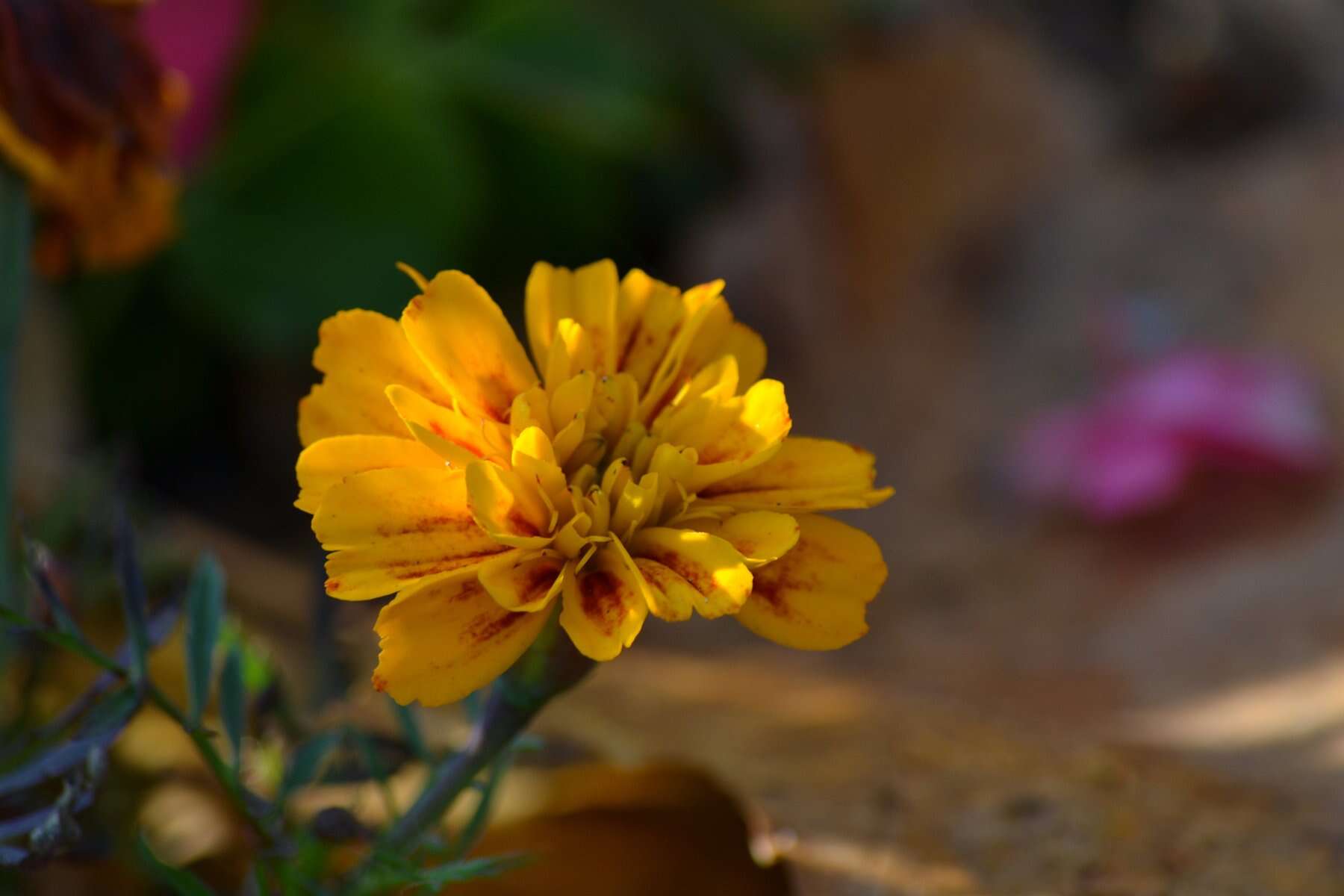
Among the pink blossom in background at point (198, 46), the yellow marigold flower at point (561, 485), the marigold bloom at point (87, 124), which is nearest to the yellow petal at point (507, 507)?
the yellow marigold flower at point (561, 485)

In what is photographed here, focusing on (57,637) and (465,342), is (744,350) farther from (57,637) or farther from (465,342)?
(57,637)

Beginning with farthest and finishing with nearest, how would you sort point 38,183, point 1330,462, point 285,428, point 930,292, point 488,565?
point 930,292, point 285,428, point 1330,462, point 38,183, point 488,565

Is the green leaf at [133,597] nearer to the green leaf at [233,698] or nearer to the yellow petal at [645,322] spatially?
the green leaf at [233,698]

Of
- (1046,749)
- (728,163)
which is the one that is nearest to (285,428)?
(728,163)

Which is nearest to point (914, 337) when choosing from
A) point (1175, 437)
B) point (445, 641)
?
point (1175, 437)

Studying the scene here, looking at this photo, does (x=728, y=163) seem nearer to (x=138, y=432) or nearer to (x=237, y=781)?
(x=138, y=432)

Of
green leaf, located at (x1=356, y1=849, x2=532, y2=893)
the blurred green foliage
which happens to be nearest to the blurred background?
the blurred green foliage
